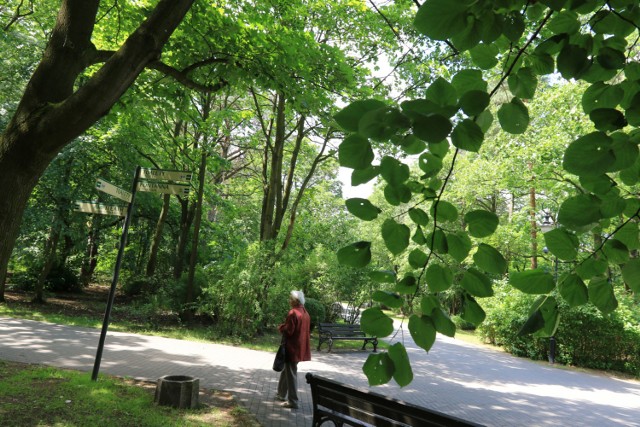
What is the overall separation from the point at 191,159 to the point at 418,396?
11833mm

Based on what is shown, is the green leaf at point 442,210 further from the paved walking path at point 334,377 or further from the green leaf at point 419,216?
the paved walking path at point 334,377

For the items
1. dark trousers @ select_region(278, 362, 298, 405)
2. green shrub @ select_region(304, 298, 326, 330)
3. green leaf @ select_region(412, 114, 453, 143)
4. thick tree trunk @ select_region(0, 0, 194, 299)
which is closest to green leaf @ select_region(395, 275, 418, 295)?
green leaf @ select_region(412, 114, 453, 143)

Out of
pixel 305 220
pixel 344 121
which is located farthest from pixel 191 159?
pixel 344 121

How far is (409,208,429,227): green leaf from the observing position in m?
1.22

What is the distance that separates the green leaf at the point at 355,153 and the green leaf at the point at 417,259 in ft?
1.43

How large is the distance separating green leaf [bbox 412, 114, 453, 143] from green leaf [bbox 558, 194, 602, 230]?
43 centimetres

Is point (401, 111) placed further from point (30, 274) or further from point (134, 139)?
point (30, 274)

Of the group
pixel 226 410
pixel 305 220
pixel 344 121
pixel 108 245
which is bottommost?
Answer: pixel 226 410

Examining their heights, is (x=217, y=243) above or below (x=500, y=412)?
above

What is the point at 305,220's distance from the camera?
2253 cm

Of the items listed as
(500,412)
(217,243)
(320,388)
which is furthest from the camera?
(217,243)

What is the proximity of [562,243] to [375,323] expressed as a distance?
0.50 metres

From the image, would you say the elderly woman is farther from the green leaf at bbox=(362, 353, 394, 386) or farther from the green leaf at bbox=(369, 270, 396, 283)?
the green leaf at bbox=(362, 353, 394, 386)

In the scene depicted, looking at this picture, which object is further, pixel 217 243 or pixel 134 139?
pixel 217 243
